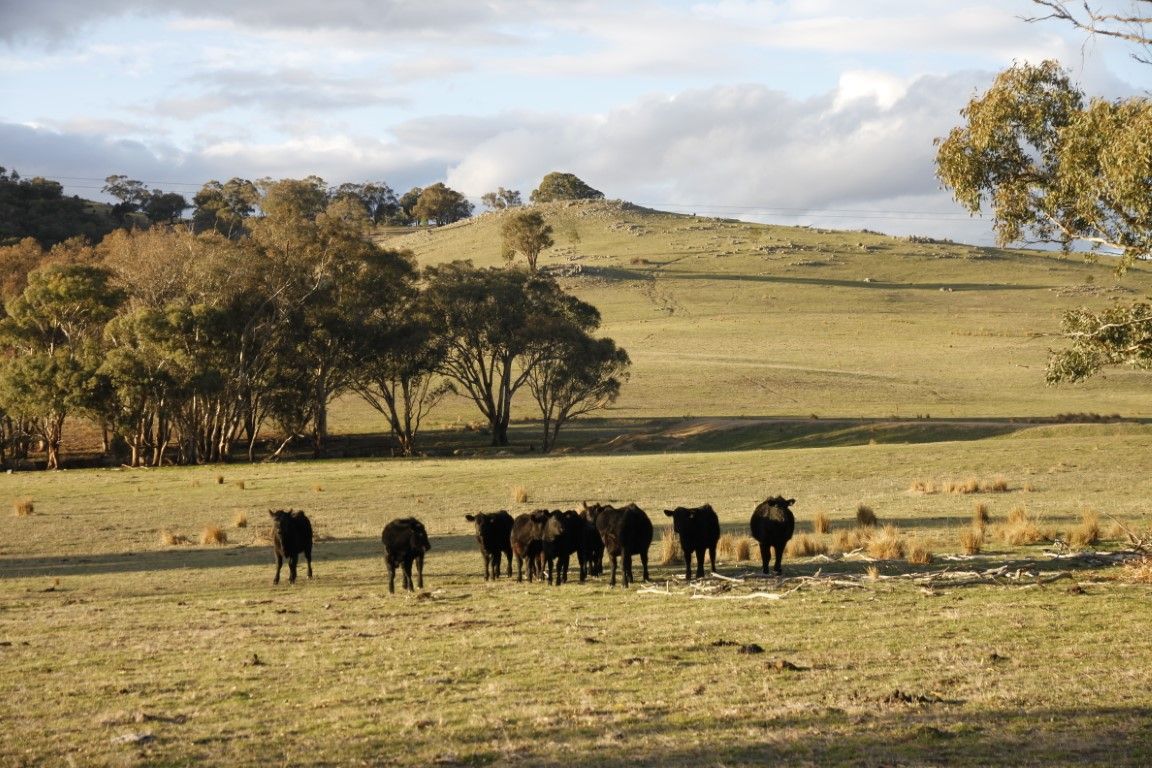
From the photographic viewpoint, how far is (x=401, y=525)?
64.3ft

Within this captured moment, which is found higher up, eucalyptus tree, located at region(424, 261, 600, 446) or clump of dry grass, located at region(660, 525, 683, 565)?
eucalyptus tree, located at region(424, 261, 600, 446)

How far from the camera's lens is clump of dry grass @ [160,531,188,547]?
28.6 meters

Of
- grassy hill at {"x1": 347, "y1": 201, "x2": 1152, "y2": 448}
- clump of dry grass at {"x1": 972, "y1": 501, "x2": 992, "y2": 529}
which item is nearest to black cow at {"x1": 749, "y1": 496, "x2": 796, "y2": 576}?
clump of dry grass at {"x1": 972, "y1": 501, "x2": 992, "y2": 529}

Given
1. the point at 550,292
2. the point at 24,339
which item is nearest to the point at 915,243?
the point at 550,292

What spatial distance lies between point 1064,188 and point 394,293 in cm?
5386

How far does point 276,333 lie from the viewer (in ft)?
226

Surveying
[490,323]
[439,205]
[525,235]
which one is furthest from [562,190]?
[490,323]

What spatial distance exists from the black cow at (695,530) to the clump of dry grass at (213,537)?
1340 cm

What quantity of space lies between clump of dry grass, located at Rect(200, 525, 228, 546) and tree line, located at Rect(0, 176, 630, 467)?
3571cm

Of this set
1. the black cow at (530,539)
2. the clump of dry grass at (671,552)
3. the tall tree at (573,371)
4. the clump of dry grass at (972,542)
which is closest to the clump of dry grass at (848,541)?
the clump of dry grass at (972,542)

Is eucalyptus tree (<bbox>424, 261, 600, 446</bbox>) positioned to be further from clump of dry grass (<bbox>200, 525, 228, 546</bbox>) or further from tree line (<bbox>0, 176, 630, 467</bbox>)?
clump of dry grass (<bbox>200, 525, 228, 546</bbox>)

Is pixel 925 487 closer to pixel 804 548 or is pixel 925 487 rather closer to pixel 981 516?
pixel 981 516

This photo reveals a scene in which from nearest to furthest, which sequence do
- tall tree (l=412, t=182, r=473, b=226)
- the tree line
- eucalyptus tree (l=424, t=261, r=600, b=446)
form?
the tree line → eucalyptus tree (l=424, t=261, r=600, b=446) → tall tree (l=412, t=182, r=473, b=226)

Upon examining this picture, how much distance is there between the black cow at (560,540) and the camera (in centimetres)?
1983
